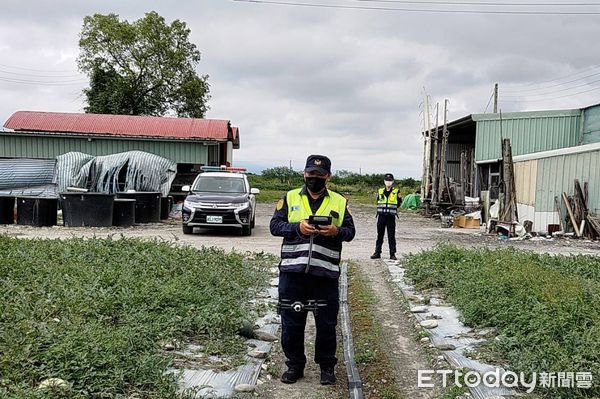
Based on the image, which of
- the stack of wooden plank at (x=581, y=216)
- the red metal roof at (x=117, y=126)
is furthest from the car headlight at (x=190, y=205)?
the stack of wooden plank at (x=581, y=216)

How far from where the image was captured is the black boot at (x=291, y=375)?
4.79 meters

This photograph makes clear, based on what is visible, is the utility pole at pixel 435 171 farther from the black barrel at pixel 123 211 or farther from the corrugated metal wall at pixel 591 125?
the black barrel at pixel 123 211

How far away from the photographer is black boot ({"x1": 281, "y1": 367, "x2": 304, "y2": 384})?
15.7ft

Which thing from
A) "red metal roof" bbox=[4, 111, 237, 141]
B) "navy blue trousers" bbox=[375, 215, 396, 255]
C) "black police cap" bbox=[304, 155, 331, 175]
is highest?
"red metal roof" bbox=[4, 111, 237, 141]

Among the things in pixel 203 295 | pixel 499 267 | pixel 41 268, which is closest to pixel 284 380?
pixel 203 295

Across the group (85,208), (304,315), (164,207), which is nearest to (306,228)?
(304,315)

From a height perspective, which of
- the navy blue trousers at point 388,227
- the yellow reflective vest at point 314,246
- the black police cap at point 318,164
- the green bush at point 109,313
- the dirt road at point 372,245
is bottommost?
the dirt road at point 372,245

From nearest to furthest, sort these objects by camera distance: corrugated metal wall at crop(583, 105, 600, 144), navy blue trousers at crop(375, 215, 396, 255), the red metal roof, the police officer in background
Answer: the police officer in background
navy blue trousers at crop(375, 215, 396, 255)
corrugated metal wall at crop(583, 105, 600, 144)
the red metal roof

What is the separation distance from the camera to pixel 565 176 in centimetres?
1838

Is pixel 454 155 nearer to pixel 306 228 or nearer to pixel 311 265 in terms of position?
pixel 311 265

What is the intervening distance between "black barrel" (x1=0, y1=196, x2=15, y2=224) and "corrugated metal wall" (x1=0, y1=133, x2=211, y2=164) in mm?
8751

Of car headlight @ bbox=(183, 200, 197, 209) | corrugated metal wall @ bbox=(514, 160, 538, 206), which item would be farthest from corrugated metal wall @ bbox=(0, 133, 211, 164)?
corrugated metal wall @ bbox=(514, 160, 538, 206)

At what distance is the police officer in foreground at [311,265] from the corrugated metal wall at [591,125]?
2256 centimetres

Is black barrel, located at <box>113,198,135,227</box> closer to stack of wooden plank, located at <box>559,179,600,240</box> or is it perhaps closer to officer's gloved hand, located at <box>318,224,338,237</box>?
stack of wooden plank, located at <box>559,179,600,240</box>
